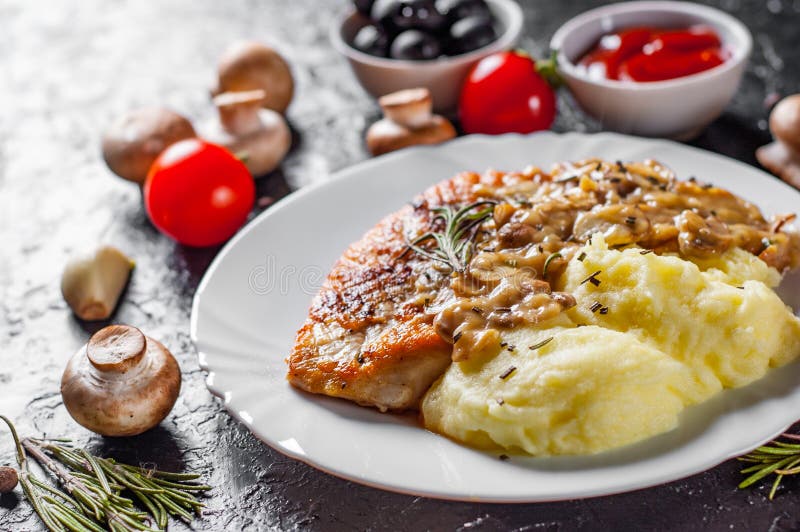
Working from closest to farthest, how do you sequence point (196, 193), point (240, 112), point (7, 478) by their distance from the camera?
1. point (7, 478)
2. point (196, 193)
3. point (240, 112)

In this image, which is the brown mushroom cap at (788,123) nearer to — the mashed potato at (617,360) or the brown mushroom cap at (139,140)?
the mashed potato at (617,360)

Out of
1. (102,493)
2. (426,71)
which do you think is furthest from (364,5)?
(102,493)

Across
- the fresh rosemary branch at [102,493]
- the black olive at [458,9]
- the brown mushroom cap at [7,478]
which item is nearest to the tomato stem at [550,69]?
the black olive at [458,9]

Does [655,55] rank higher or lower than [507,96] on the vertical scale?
higher

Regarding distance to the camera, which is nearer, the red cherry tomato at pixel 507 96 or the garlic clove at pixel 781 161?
the garlic clove at pixel 781 161

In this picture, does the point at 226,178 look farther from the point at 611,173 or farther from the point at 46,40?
the point at 46,40

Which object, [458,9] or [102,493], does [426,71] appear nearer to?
[458,9]
